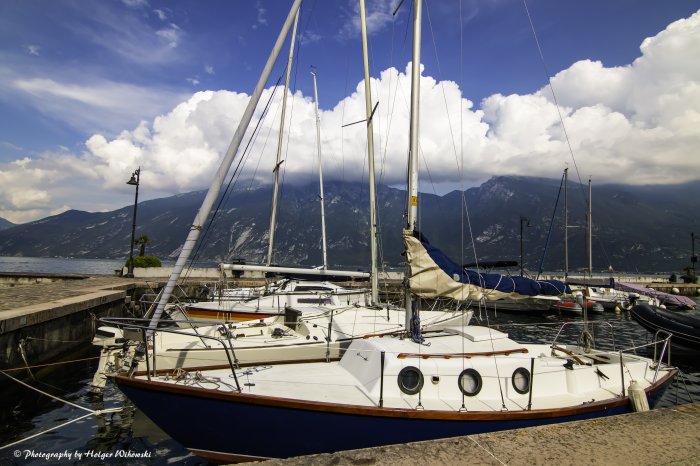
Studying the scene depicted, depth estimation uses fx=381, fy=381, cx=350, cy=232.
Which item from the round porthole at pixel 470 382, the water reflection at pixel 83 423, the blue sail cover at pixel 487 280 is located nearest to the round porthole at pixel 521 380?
the round porthole at pixel 470 382

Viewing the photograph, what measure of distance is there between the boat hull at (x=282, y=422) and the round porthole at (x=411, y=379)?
71 centimetres

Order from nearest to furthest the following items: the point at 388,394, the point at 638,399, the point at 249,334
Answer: the point at 388,394 < the point at 638,399 < the point at 249,334

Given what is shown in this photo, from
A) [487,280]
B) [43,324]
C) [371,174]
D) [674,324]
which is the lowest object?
[674,324]

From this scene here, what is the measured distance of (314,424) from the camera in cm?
593

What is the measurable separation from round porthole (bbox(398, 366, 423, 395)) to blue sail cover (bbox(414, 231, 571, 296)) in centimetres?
264

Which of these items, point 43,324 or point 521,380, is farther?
point 43,324

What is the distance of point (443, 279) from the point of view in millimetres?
8438

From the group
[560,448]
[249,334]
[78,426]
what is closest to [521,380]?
[560,448]

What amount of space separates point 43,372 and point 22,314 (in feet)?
6.99

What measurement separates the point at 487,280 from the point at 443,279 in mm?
1284

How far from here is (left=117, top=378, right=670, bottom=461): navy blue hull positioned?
5.92 meters

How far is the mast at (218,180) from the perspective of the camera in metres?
8.05

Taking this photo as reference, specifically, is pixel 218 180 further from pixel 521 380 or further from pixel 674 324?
pixel 674 324

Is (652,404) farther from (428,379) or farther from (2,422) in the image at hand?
(2,422)
